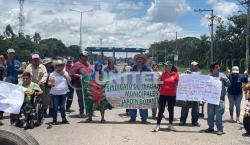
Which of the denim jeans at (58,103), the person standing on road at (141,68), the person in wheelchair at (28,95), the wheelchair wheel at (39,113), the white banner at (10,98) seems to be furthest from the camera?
the person standing on road at (141,68)

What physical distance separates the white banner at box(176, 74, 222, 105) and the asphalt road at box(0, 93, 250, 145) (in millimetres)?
840

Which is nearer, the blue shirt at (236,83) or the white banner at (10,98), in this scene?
the white banner at (10,98)

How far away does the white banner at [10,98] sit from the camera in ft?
33.6

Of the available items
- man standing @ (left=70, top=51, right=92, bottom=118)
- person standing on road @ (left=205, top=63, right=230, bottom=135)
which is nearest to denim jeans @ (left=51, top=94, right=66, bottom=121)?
man standing @ (left=70, top=51, right=92, bottom=118)

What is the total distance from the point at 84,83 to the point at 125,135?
335 centimetres

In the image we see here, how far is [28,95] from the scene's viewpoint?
11.9m

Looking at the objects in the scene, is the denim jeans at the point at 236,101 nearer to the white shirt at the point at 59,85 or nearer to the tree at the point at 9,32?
the white shirt at the point at 59,85

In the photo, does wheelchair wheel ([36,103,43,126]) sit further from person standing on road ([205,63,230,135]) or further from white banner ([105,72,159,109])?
person standing on road ([205,63,230,135])

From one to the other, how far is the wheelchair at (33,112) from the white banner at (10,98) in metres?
1.32

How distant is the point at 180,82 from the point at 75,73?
3740mm

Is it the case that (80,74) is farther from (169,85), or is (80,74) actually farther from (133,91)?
(169,85)

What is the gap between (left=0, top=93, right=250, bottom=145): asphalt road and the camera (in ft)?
34.3

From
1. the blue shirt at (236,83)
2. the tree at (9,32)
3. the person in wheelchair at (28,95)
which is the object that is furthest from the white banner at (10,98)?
the tree at (9,32)

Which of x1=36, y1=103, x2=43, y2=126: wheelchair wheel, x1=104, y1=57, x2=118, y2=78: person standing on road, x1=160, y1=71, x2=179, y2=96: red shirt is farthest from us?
x1=104, y1=57, x2=118, y2=78: person standing on road
